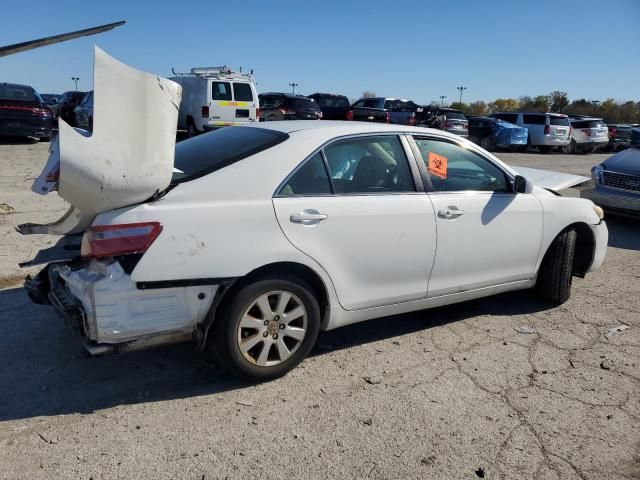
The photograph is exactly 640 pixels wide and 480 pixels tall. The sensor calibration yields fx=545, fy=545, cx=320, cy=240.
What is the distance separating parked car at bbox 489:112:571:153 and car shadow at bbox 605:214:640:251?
607 inches

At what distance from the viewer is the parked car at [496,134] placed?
2225 centimetres

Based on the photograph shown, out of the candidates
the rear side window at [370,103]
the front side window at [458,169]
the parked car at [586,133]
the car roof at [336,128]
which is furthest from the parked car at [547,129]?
the car roof at [336,128]

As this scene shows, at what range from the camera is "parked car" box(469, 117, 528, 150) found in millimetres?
22250

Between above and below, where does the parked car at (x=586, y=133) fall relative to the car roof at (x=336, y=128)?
above

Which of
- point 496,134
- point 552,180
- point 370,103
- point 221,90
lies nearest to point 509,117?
point 496,134

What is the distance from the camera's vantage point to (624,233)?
807 cm

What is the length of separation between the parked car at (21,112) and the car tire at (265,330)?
1472 cm

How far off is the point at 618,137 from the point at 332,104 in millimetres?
16366

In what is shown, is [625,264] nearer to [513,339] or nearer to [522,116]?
[513,339]

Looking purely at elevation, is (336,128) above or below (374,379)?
above

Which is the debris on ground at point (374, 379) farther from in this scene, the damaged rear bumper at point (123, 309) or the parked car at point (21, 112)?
the parked car at point (21, 112)

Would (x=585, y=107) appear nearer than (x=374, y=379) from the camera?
No

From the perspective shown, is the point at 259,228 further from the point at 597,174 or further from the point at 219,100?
the point at 219,100

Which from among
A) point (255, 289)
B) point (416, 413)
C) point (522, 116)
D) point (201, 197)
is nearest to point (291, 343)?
point (255, 289)
